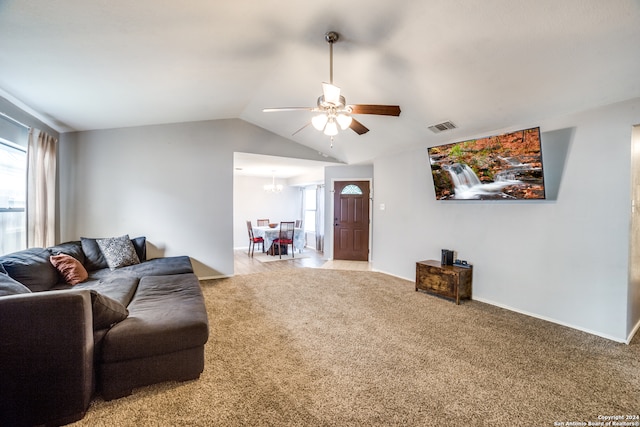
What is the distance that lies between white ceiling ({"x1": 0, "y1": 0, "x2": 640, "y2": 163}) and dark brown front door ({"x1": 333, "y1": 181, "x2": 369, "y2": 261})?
9.17 ft

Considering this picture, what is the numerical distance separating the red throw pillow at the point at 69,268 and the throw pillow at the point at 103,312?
5.63ft

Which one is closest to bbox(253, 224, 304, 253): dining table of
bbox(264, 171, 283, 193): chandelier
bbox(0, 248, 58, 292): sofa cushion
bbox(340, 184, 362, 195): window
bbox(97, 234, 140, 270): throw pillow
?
bbox(264, 171, 283, 193): chandelier

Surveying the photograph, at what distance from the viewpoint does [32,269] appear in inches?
103

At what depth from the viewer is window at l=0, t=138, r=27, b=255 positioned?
9.91 feet

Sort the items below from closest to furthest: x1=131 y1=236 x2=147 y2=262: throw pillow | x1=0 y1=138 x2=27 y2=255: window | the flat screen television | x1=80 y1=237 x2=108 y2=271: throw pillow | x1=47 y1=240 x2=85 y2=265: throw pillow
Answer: the flat screen television
x1=0 y1=138 x2=27 y2=255: window
x1=47 y1=240 x2=85 y2=265: throw pillow
x1=80 y1=237 x2=108 y2=271: throw pillow
x1=131 y1=236 x2=147 y2=262: throw pillow

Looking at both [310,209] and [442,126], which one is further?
[310,209]

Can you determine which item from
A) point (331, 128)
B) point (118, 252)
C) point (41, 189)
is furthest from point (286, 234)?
point (331, 128)

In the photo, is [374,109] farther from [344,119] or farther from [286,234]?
[286,234]

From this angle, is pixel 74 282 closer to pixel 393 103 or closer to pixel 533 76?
pixel 393 103

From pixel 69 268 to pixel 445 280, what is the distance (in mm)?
4553

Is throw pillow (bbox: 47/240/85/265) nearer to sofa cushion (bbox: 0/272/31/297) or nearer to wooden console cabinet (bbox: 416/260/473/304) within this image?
sofa cushion (bbox: 0/272/31/297)

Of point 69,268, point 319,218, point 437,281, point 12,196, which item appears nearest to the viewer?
point 69,268

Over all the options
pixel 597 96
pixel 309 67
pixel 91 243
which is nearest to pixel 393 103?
pixel 309 67

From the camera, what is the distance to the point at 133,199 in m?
4.31
